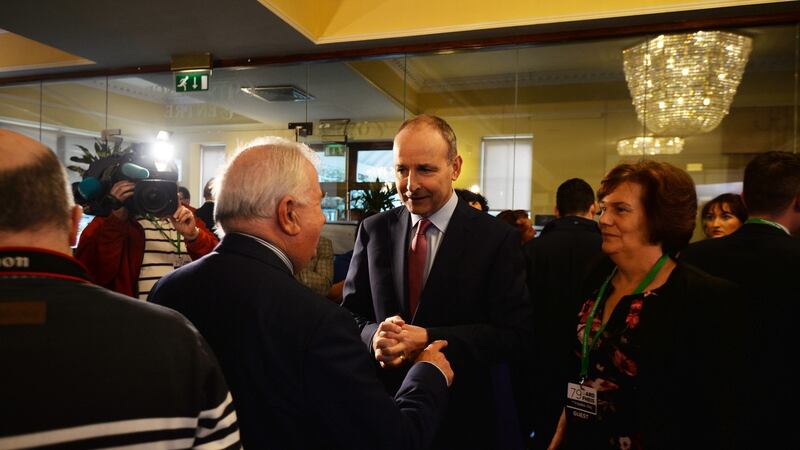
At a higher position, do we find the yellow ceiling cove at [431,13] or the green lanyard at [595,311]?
the yellow ceiling cove at [431,13]

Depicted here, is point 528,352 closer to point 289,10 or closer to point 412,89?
point 289,10

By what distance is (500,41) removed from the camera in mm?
4758

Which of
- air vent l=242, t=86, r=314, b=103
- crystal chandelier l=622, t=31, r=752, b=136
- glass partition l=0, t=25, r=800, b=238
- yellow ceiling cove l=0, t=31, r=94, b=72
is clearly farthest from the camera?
yellow ceiling cove l=0, t=31, r=94, b=72

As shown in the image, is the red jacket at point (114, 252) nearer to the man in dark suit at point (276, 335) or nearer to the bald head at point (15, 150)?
the man in dark suit at point (276, 335)

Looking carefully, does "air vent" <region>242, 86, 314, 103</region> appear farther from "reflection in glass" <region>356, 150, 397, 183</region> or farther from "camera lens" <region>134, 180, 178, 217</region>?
"camera lens" <region>134, 180, 178, 217</region>

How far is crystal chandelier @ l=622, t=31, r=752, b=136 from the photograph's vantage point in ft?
14.4

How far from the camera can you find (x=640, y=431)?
4.50 ft

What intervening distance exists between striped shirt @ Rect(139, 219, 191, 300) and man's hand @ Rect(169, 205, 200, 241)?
180 mm

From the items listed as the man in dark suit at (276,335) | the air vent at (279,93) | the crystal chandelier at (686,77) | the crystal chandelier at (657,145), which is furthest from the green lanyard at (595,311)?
the air vent at (279,93)

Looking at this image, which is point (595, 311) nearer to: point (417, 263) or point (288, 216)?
point (417, 263)

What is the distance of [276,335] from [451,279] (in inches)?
30.0

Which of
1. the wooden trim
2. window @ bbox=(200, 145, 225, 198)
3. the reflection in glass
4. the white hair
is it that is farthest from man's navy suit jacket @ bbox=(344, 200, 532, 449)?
window @ bbox=(200, 145, 225, 198)

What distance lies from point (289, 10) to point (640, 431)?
170 inches

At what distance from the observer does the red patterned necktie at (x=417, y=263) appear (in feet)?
5.43
